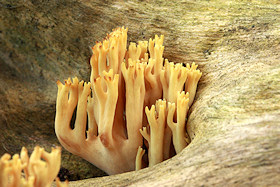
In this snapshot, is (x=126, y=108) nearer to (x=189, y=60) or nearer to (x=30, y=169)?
(x=189, y=60)

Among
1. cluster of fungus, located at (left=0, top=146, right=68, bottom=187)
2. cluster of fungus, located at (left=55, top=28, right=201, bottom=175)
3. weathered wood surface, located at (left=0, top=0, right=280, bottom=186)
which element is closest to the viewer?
cluster of fungus, located at (left=0, top=146, right=68, bottom=187)

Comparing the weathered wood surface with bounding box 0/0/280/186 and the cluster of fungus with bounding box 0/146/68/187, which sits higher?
the weathered wood surface with bounding box 0/0/280/186

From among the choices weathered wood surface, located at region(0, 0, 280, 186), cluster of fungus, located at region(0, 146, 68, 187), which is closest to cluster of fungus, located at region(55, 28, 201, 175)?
weathered wood surface, located at region(0, 0, 280, 186)

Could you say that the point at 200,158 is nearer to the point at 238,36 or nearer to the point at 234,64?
the point at 234,64

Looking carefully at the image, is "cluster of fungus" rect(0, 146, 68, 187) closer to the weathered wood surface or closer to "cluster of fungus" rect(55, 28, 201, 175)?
the weathered wood surface

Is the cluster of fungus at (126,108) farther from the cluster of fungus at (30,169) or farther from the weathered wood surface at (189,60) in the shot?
the cluster of fungus at (30,169)
